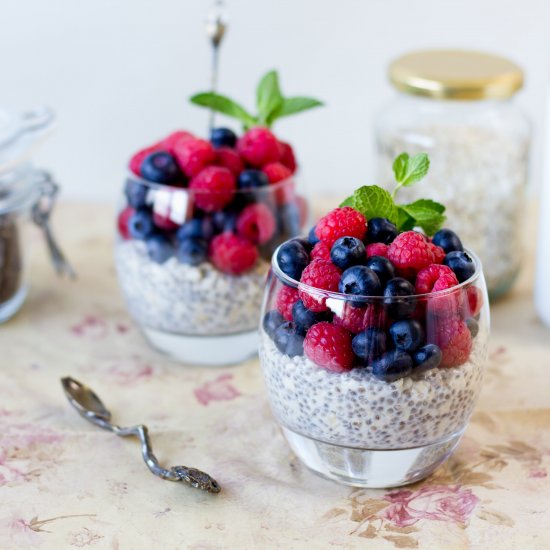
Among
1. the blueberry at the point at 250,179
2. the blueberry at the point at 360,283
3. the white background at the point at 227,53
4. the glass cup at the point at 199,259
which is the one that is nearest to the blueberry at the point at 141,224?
the glass cup at the point at 199,259

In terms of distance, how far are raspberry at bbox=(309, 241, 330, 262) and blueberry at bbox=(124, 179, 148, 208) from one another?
10.6 inches

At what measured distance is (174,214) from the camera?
38.4 inches

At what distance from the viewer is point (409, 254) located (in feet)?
2.46

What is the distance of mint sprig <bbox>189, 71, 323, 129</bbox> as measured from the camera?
105cm

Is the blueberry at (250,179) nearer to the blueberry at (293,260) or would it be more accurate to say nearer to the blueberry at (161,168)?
the blueberry at (161,168)

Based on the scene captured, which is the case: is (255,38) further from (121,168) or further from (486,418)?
(486,418)

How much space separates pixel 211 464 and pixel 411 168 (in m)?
0.33

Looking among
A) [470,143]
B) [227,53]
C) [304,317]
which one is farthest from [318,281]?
[227,53]

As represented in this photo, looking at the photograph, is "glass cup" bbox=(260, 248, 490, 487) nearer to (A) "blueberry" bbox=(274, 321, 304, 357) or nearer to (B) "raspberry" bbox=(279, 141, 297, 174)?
(A) "blueberry" bbox=(274, 321, 304, 357)

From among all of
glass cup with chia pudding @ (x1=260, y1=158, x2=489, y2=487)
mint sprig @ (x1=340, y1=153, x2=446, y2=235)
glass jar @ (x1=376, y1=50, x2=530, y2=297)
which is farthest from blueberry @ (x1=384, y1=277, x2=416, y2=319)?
glass jar @ (x1=376, y1=50, x2=530, y2=297)

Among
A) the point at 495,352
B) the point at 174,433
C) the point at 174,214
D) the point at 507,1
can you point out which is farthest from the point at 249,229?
the point at 507,1

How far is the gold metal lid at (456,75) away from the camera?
3.70 ft

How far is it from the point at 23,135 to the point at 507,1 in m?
0.85

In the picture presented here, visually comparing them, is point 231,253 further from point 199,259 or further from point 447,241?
point 447,241
